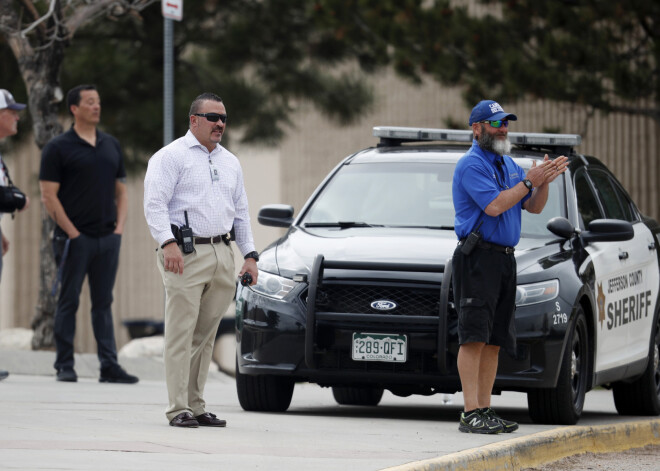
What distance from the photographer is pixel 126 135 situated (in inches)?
747

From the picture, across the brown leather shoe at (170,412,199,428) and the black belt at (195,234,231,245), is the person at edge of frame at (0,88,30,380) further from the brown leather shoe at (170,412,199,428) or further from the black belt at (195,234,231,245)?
the brown leather shoe at (170,412,199,428)

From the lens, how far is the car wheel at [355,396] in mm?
10609

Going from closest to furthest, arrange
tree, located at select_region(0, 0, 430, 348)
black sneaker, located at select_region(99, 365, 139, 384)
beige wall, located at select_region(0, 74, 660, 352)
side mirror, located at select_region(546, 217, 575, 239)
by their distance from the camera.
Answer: side mirror, located at select_region(546, 217, 575, 239) < black sneaker, located at select_region(99, 365, 139, 384) < tree, located at select_region(0, 0, 430, 348) < beige wall, located at select_region(0, 74, 660, 352)

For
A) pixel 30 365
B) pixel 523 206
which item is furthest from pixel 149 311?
pixel 523 206

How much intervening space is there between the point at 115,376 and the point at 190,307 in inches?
140

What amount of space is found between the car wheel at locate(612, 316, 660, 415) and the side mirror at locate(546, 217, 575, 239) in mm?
1796

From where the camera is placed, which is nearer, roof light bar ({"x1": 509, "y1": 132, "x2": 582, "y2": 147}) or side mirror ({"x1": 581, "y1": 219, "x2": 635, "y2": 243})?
side mirror ({"x1": 581, "y1": 219, "x2": 635, "y2": 243})

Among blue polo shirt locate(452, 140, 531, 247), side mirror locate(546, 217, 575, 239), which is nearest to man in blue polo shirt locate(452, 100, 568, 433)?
blue polo shirt locate(452, 140, 531, 247)

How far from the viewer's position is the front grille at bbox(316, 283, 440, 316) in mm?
8438

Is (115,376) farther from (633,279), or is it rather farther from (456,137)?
(633,279)

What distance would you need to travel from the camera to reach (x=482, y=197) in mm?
7672

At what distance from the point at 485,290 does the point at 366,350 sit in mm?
998

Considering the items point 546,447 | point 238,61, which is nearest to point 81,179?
point 546,447

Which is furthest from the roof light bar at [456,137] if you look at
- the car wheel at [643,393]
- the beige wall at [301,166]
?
the beige wall at [301,166]
